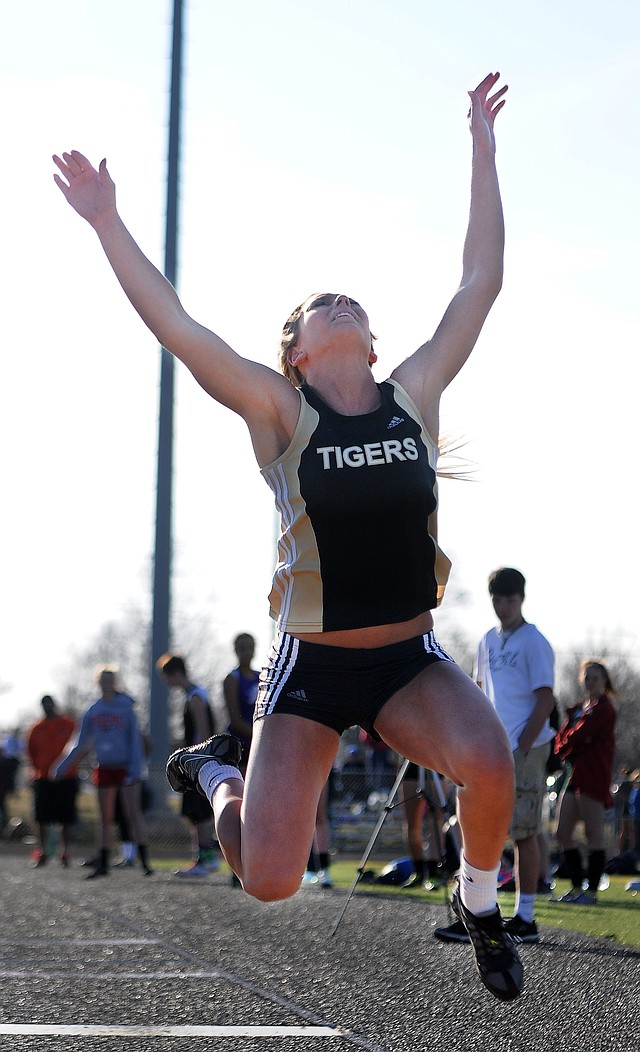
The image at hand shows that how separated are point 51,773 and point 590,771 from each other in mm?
7405

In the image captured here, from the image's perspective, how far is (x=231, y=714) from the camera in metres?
11.3

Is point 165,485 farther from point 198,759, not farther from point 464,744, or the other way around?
point 464,744

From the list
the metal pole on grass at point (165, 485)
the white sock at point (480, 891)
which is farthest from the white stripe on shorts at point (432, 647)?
the metal pole on grass at point (165, 485)

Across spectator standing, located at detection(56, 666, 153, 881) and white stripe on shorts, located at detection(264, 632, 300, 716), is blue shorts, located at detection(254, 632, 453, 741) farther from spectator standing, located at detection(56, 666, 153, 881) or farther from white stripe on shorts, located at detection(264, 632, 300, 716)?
spectator standing, located at detection(56, 666, 153, 881)

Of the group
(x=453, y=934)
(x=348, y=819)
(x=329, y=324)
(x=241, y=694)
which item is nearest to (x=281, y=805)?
(x=329, y=324)

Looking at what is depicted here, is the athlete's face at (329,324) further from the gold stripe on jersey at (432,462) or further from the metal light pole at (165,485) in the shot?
the metal light pole at (165,485)

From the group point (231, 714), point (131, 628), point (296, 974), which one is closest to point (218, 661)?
point (131, 628)

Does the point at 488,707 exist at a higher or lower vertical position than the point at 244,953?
higher

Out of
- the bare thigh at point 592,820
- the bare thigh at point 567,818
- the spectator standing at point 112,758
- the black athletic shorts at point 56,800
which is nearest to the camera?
the bare thigh at point 592,820

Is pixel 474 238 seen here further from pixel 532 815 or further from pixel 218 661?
pixel 218 661

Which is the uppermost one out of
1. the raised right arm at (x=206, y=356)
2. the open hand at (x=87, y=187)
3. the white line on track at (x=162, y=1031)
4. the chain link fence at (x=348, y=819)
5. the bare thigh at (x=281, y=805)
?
the open hand at (x=87, y=187)

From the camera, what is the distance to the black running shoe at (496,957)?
4086 millimetres

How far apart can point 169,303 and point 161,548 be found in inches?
548

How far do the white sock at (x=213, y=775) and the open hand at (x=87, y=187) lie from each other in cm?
→ 195
